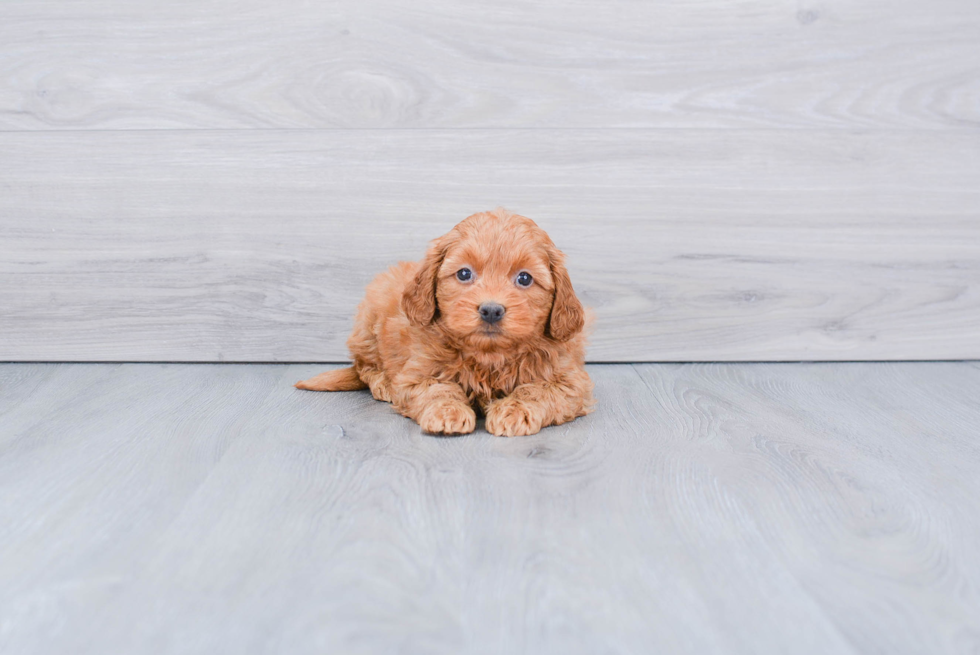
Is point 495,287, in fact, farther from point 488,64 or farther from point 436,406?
point 488,64

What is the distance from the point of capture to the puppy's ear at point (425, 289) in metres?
1.88

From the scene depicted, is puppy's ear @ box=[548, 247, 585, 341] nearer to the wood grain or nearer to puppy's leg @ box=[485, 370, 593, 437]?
puppy's leg @ box=[485, 370, 593, 437]

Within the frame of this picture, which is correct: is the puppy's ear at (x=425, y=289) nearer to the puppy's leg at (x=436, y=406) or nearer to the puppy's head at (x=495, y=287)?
the puppy's head at (x=495, y=287)

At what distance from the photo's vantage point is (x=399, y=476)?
1.56 m

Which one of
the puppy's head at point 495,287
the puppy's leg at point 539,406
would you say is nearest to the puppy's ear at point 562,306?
the puppy's head at point 495,287

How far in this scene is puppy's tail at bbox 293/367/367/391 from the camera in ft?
7.37

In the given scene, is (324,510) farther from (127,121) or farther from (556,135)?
(127,121)

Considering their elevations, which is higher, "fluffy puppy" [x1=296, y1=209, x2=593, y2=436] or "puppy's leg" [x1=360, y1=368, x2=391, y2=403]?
"fluffy puppy" [x1=296, y1=209, x2=593, y2=436]

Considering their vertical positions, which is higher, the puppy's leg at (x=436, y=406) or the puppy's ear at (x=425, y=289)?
the puppy's ear at (x=425, y=289)

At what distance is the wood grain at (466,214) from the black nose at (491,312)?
78 cm

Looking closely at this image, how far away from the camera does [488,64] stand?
2.42 metres

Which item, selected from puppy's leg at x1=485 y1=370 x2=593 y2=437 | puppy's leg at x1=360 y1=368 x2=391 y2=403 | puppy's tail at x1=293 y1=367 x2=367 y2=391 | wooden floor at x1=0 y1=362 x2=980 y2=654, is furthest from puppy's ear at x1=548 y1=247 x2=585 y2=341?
puppy's tail at x1=293 y1=367 x2=367 y2=391

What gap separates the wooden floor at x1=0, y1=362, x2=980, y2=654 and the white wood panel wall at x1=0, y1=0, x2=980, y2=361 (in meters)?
0.52

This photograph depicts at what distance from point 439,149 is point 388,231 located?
327 mm
